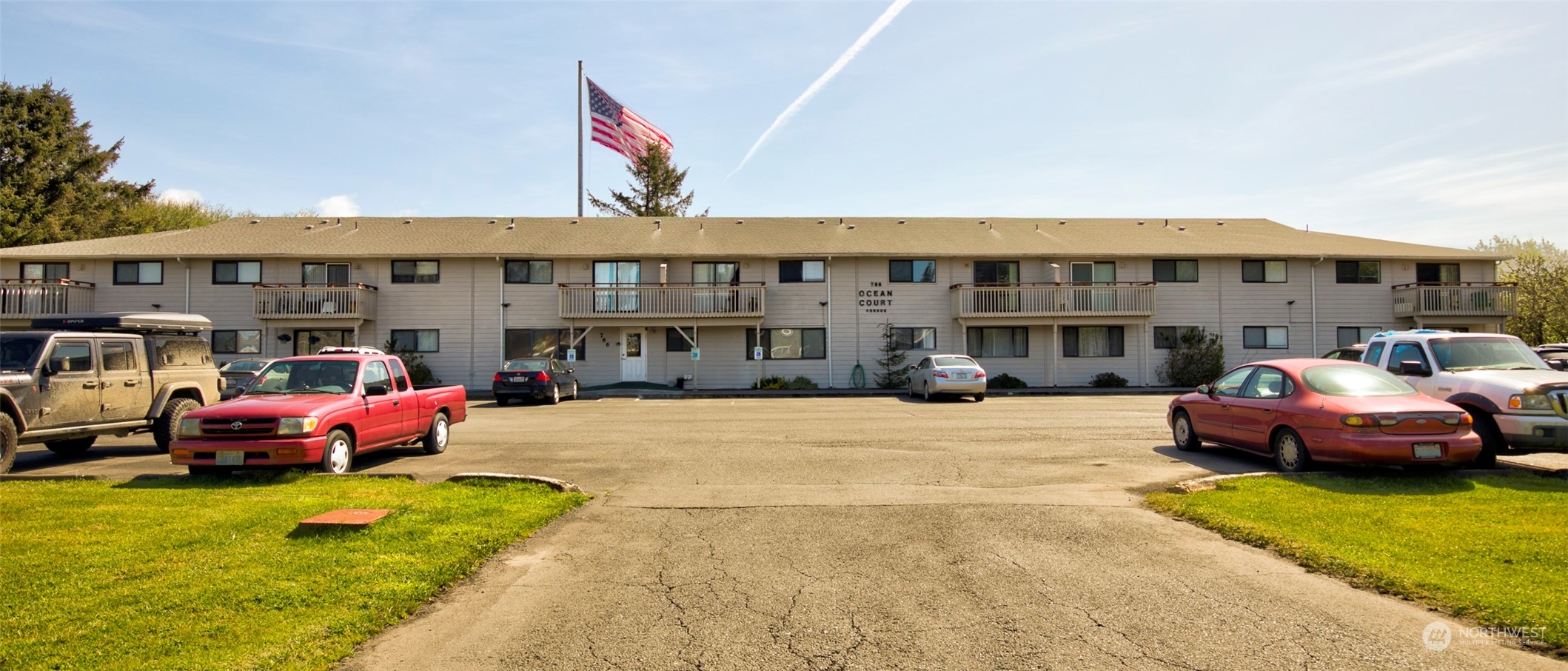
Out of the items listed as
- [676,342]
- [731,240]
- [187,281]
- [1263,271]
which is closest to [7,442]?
[676,342]

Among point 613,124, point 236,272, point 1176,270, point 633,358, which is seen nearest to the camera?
point 236,272

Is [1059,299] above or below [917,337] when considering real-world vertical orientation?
above

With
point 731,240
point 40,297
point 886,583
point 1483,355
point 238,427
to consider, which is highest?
point 731,240

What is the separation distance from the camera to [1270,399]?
34.2 ft

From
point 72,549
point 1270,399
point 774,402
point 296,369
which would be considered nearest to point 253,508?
point 72,549

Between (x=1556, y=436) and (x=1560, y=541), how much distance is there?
15.3 feet

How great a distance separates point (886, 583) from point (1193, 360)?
29.8 m

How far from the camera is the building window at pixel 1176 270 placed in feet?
107

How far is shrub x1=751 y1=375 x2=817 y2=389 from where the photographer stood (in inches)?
1193

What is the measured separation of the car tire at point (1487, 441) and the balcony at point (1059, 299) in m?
21.0

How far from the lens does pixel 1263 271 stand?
3269 centimetres

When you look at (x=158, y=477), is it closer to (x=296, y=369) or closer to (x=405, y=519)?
(x=296, y=369)

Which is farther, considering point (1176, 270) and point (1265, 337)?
point (1176, 270)

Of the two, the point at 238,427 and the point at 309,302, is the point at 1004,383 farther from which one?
the point at 238,427
